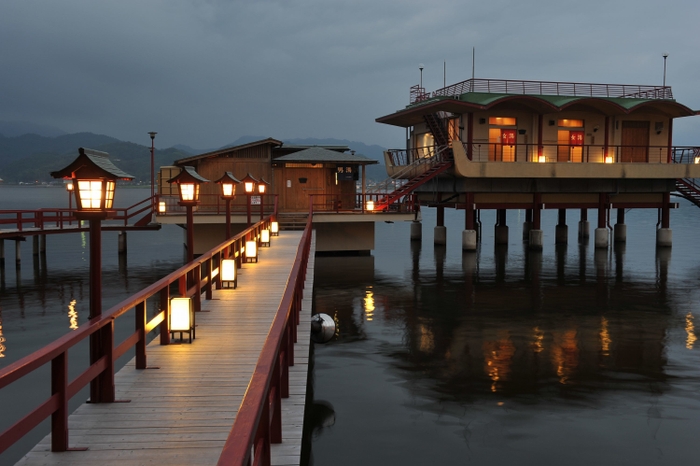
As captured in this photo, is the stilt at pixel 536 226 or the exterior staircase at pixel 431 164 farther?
the stilt at pixel 536 226

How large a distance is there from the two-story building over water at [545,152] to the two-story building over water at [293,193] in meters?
3.58

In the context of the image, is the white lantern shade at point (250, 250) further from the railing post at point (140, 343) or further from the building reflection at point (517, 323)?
the railing post at point (140, 343)

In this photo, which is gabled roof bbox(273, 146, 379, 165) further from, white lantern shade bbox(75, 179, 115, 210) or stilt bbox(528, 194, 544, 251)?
white lantern shade bbox(75, 179, 115, 210)

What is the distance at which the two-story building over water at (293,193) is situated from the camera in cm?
3528

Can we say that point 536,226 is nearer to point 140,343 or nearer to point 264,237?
point 264,237

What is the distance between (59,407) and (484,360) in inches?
440

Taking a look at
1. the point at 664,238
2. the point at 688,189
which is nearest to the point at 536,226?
the point at 664,238

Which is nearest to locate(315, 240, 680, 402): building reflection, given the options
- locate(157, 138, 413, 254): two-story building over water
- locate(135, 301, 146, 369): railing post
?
locate(157, 138, 413, 254): two-story building over water

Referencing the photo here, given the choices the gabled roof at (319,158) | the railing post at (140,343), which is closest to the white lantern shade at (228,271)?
the railing post at (140,343)

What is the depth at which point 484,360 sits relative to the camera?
15.7 metres

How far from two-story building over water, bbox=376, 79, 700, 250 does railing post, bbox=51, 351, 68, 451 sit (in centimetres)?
3048

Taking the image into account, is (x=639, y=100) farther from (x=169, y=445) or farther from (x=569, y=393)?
(x=169, y=445)

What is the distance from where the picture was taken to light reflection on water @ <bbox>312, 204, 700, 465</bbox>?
1066cm

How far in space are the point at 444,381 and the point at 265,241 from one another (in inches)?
539
